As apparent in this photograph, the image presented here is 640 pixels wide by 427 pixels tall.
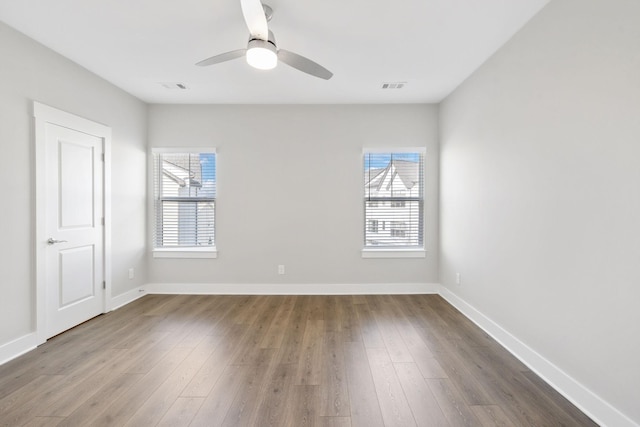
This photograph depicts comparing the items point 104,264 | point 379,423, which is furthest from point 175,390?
point 104,264

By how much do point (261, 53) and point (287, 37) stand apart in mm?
721

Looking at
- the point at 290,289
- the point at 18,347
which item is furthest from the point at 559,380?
the point at 18,347

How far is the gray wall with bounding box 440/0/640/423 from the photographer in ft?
5.25

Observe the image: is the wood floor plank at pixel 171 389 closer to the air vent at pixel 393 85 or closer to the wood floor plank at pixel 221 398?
the wood floor plank at pixel 221 398

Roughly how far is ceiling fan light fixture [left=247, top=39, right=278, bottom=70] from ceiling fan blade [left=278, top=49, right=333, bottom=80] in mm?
214

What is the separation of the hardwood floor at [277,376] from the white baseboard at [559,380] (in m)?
0.07

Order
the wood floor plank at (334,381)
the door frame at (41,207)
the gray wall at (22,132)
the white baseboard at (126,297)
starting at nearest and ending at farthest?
the wood floor plank at (334,381)
the gray wall at (22,132)
the door frame at (41,207)
the white baseboard at (126,297)

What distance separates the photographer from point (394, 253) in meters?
4.25

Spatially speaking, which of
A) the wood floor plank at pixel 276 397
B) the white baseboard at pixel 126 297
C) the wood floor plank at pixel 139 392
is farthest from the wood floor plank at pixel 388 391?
the white baseboard at pixel 126 297

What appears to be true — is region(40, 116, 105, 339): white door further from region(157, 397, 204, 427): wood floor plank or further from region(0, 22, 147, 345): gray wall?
region(157, 397, 204, 427): wood floor plank

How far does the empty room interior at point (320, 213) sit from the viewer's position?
5.89 ft

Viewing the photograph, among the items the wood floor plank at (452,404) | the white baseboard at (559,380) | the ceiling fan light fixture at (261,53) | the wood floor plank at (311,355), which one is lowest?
the wood floor plank at (452,404)

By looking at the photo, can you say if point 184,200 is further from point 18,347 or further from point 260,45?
point 260,45

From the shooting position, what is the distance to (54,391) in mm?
2016
